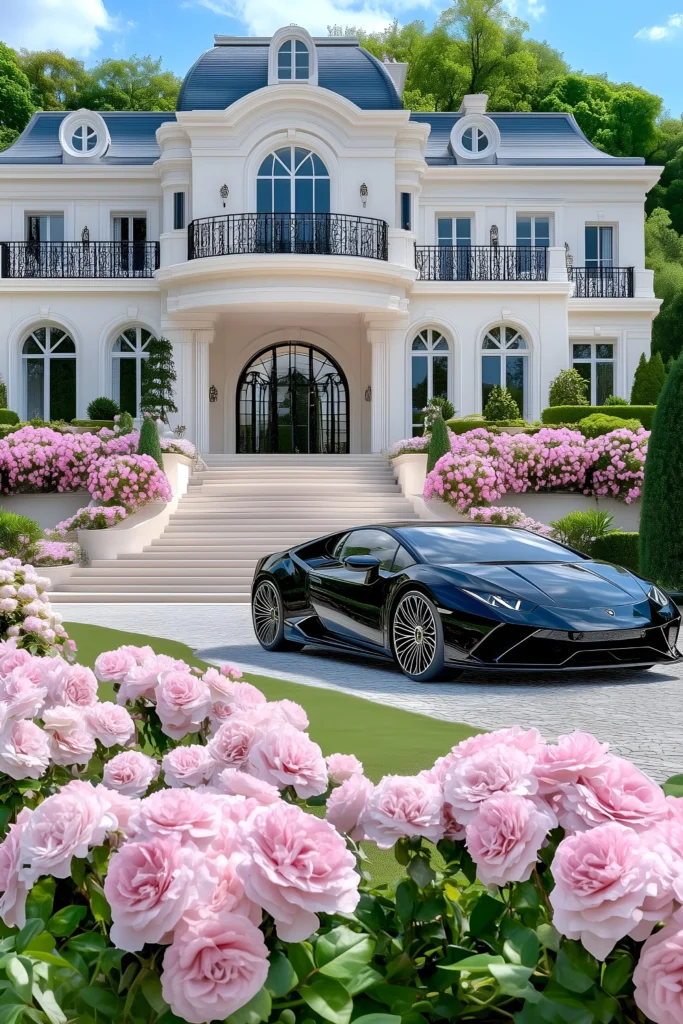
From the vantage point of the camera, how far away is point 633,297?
1236 inches

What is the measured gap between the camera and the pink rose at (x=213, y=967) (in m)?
1.75

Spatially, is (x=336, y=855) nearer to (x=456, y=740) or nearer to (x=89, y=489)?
(x=456, y=740)

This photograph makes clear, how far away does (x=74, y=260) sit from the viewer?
3080cm

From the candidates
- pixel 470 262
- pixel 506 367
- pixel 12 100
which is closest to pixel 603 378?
pixel 506 367

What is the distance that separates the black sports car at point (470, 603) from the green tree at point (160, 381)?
665 inches

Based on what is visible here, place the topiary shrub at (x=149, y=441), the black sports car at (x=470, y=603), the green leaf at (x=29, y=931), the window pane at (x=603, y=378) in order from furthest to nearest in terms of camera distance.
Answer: the window pane at (x=603, y=378)
the topiary shrub at (x=149, y=441)
the black sports car at (x=470, y=603)
the green leaf at (x=29, y=931)

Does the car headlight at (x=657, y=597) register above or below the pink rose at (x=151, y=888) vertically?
below

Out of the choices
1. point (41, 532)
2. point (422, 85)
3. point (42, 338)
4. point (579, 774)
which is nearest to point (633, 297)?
point (42, 338)

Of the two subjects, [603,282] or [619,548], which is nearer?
[619,548]

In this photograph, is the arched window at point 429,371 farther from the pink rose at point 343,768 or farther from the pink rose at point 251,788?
the pink rose at point 251,788

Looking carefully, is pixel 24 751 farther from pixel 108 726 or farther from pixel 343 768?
pixel 343 768

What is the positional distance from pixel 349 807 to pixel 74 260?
3024 cm

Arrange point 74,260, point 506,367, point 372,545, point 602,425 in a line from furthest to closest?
point 74,260
point 506,367
point 602,425
point 372,545

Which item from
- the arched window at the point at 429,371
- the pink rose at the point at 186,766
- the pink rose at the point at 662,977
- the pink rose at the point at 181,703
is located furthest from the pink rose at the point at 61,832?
the arched window at the point at 429,371
